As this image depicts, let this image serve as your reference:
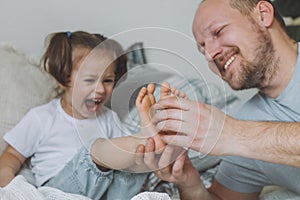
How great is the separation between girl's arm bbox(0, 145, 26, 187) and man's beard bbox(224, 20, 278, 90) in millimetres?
657

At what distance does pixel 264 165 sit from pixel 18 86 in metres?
0.78

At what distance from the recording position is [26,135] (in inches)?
59.7

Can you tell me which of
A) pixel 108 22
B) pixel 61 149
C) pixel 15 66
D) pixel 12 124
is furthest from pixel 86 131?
pixel 108 22

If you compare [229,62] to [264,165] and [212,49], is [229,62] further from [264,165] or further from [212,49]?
[264,165]

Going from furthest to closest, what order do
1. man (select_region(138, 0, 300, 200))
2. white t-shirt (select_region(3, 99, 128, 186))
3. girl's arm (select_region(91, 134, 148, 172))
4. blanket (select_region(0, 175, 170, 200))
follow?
white t-shirt (select_region(3, 99, 128, 186)), man (select_region(138, 0, 300, 200)), girl's arm (select_region(91, 134, 148, 172)), blanket (select_region(0, 175, 170, 200))

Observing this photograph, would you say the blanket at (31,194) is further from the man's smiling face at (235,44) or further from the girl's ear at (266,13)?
the girl's ear at (266,13)

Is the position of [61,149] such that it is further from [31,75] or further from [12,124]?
[31,75]

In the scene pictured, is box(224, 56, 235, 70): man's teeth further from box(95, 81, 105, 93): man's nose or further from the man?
box(95, 81, 105, 93): man's nose

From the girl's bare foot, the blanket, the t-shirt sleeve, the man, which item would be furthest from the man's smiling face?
the t-shirt sleeve

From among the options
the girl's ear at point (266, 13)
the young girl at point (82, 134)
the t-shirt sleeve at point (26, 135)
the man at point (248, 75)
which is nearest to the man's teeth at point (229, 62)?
the man at point (248, 75)

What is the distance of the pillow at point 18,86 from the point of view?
1541mm

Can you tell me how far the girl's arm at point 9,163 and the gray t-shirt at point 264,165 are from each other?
23.1 inches

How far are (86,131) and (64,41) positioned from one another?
424 mm

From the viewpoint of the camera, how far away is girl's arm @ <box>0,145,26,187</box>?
1396 mm
